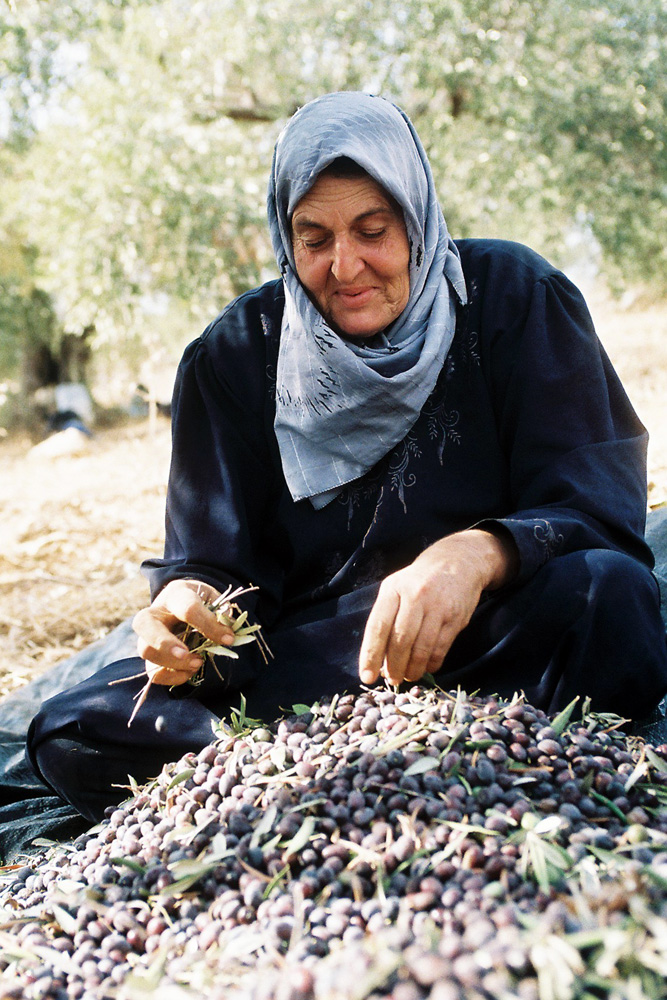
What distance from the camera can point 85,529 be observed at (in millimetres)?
5723

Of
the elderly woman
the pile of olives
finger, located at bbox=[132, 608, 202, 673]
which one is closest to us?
the pile of olives

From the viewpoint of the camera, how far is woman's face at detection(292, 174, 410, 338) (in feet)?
7.18

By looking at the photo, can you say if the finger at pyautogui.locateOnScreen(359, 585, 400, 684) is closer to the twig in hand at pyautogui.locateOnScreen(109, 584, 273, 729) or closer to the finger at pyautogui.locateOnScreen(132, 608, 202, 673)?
the twig in hand at pyautogui.locateOnScreen(109, 584, 273, 729)

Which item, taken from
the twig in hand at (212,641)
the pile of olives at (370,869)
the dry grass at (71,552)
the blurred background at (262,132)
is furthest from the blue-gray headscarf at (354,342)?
the blurred background at (262,132)

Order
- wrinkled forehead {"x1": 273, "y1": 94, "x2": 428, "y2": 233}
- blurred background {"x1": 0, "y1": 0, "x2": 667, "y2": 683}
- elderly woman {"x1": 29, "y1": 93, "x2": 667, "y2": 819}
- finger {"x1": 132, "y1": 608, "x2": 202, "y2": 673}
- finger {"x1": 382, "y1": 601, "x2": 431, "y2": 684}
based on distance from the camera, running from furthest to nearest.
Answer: blurred background {"x1": 0, "y1": 0, "x2": 667, "y2": 683} < wrinkled forehead {"x1": 273, "y1": 94, "x2": 428, "y2": 233} < elderly woman {"x1": 29, "y1": 93, "x2": 667, "y2": 819} < finger {"x1": 132, "y1": 608, "x2": 202, "y2": 673} < finger {"x1": 382, "y1": 601, "x2": 431, "y2": 684}

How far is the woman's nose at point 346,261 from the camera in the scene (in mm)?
2189

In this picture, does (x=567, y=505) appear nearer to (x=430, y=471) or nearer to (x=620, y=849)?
(x=430, y=471)

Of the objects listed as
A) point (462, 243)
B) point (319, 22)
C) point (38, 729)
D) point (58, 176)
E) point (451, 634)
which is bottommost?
point (38, 729)

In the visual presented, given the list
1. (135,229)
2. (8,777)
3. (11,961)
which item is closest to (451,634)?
(11,961)

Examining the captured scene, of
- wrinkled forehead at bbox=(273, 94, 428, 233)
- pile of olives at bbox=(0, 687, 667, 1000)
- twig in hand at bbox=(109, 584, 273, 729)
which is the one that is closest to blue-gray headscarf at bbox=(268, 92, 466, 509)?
wrinkled forehead at bbox=(273, 94, 428, 233)

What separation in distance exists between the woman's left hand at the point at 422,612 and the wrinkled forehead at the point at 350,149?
2.98 feet

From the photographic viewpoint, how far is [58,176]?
10133mm

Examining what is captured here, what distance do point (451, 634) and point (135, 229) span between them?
28.6 ft

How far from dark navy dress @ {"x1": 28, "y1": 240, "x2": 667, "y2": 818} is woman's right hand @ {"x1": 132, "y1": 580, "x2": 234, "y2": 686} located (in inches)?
6.3
